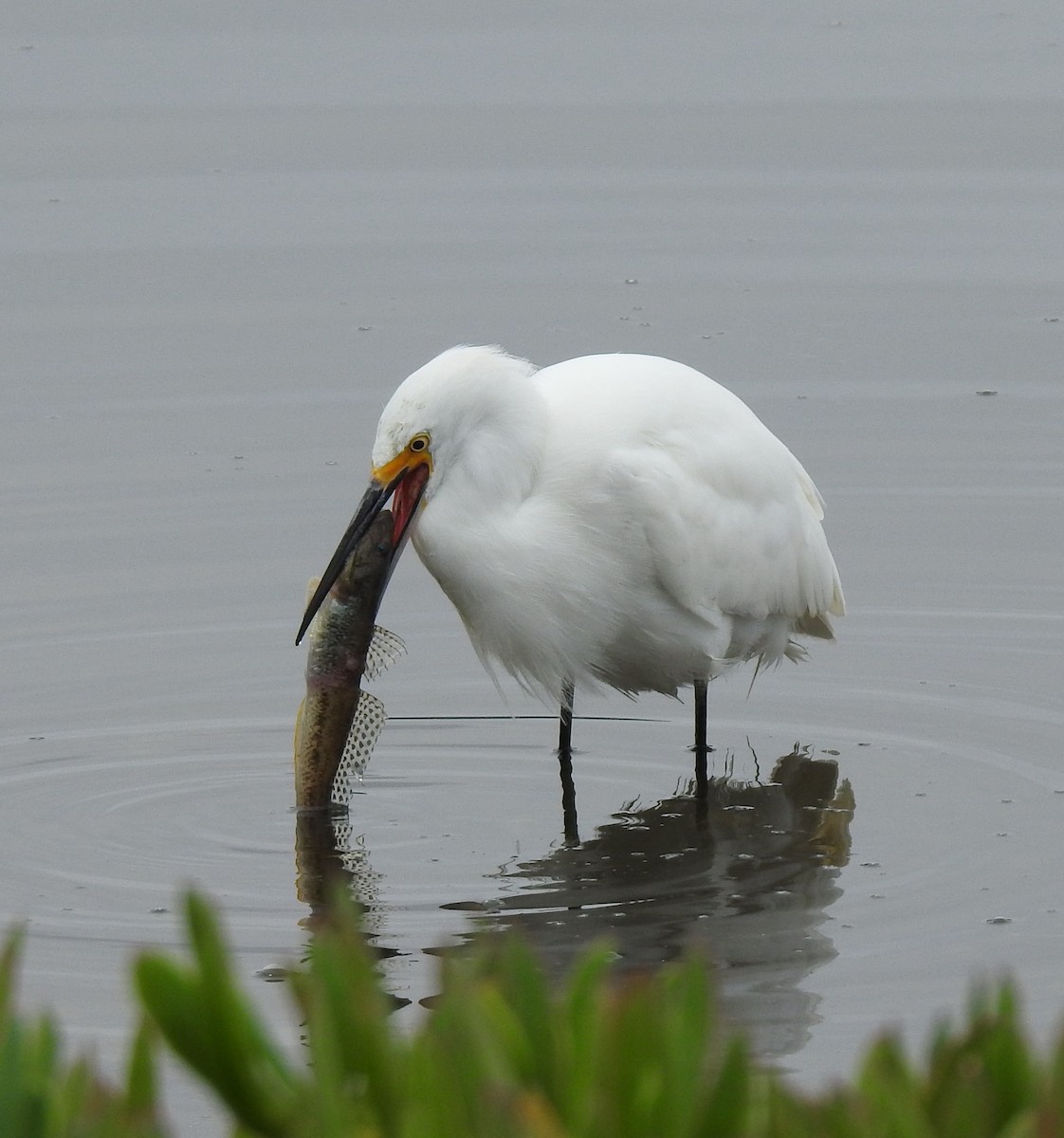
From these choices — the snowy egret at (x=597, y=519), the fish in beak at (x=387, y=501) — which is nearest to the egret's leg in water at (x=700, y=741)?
the snowy egret at (x=597, y=519)

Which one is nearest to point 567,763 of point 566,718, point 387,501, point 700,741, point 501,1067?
point 566,718

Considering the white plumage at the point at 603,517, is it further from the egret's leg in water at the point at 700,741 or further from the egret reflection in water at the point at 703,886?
the egret reflection in water at the point at 703,886

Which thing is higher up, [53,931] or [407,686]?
[407,686]

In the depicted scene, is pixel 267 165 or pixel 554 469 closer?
pixel 554 469

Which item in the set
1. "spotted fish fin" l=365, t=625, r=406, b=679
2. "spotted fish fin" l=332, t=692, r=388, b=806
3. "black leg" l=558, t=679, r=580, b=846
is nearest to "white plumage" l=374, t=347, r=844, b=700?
"black leg" l=558, t=679, r=580, b=846

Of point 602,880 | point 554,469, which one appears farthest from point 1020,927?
point 554,469

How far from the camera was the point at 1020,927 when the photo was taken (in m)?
5.56

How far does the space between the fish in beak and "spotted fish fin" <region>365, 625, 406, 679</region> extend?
0.78ft

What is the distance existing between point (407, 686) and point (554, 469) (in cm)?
180

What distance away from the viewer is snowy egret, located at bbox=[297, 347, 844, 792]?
231 inches

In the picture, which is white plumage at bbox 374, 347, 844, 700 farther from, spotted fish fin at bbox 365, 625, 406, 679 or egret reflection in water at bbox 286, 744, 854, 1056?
egret reflection in water at bbox 286, 744, 854, 1056

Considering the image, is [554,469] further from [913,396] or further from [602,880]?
[913,396]

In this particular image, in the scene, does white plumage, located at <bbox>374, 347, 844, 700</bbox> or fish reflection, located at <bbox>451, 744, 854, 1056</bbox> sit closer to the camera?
fish reflection, located at <bbox>451, 744, 854, 1056</bbox>

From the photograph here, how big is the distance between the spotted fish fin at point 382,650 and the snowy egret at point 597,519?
0.23 m
